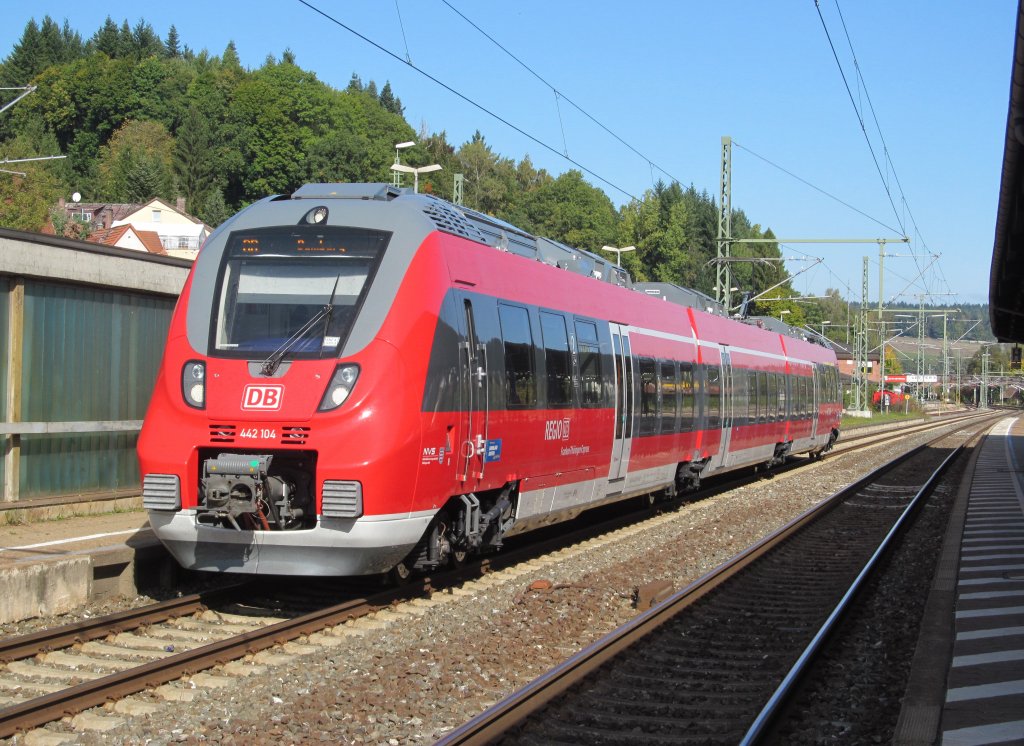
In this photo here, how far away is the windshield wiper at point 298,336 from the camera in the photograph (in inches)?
356

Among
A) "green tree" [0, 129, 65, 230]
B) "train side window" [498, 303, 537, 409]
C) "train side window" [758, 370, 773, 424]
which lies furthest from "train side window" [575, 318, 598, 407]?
"green tree" [0, 129, 65, 230]

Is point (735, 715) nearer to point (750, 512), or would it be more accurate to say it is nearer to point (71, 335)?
point (71, 335)

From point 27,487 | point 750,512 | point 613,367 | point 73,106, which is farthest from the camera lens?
point 73,106

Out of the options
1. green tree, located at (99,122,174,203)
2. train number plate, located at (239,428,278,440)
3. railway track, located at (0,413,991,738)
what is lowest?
railway track, located at (0,413,991,738)

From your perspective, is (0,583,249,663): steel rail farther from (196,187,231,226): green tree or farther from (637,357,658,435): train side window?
(196,187,231,226): green tree

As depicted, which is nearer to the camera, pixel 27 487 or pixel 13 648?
pixel 13 648

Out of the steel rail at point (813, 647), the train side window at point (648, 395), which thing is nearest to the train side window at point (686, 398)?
the train side window at point (648, 395)

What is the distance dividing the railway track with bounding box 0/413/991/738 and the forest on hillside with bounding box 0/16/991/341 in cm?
8928

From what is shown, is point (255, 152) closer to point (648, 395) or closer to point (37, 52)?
point (37, 52)

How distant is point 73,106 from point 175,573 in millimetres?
119822

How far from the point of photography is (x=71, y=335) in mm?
13070

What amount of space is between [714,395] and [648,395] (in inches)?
173

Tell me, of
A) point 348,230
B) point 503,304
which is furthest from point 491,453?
point 348,230

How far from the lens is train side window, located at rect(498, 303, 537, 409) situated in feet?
35.9
